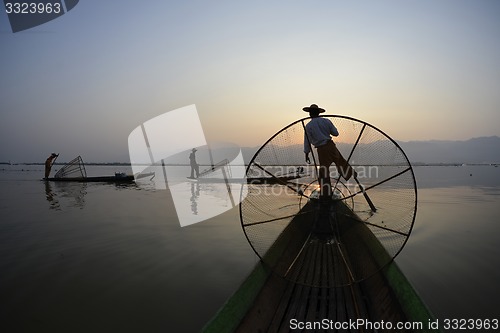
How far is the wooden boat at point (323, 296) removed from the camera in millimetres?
2486

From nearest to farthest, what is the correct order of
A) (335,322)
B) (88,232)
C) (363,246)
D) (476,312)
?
(335,322) < (476,312) < (363,246) < (88,232)

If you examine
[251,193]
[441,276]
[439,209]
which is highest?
[251,193]

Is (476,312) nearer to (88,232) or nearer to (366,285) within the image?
(366,285)

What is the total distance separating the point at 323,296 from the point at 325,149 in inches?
91.0

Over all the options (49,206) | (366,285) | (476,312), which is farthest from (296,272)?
(49,206)

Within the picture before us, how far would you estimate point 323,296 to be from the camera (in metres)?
3.24

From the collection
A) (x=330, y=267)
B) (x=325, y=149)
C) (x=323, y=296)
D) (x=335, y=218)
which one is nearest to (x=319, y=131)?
(x=325, y=149)

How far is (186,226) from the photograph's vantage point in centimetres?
805

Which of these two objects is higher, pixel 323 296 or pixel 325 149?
pixel 325 149

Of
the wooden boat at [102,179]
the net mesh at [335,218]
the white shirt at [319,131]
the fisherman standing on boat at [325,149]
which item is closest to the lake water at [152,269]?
the net mesh at [335,218]

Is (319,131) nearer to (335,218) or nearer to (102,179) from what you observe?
(335,218)

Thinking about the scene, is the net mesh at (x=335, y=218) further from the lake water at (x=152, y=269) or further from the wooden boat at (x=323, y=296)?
the lake water at (x=152, y=269)

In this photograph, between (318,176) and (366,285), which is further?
(318,176)

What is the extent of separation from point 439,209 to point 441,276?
277 inches
